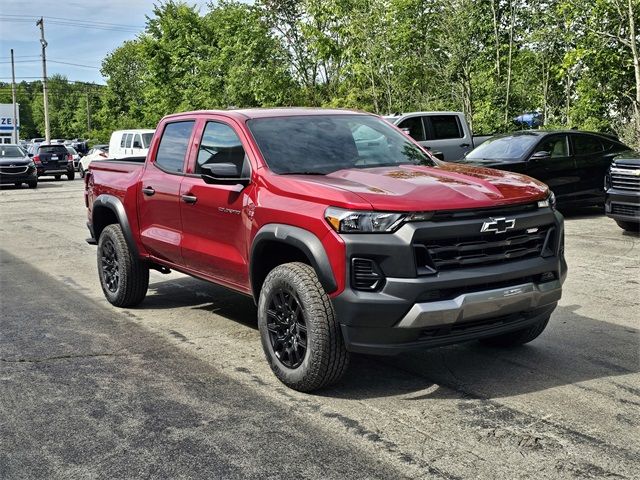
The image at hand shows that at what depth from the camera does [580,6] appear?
60.6 feet

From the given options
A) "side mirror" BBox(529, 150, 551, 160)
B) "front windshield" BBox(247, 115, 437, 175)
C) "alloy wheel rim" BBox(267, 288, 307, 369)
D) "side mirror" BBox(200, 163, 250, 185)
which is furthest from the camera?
"side mirror" BBox(529, 150, 551, 160)

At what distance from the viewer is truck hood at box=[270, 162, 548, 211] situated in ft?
14.4

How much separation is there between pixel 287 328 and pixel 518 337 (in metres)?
1.81

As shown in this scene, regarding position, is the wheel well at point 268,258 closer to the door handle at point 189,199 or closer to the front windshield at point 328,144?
the front windshield at point 328,144

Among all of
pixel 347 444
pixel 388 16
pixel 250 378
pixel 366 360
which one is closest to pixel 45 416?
pixel 250 378

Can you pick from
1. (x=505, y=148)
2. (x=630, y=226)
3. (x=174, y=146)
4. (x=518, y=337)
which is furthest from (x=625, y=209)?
(x=174, y=146)

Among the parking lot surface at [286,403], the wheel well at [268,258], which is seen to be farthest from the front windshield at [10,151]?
the wheel well at [268,258]

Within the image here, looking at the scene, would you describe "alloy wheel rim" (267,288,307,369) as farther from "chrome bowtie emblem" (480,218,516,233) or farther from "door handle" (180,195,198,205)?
"door handle" (180,195,198,205)

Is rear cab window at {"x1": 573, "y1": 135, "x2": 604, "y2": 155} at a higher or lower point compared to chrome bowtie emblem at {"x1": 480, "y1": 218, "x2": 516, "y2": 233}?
higher

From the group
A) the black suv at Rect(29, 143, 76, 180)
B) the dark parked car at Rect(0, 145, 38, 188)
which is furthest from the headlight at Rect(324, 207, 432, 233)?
the black suv at Rect(29, 143, 76, 180)

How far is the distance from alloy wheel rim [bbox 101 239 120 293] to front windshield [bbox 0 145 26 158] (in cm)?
2416

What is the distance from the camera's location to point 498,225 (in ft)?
14.8

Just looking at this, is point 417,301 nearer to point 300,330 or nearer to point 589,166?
point 300,330

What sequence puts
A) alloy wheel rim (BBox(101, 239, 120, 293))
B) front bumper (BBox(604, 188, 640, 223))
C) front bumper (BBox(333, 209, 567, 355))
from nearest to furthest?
front bumper (BBox(333, 209, 567, 355)), alloy wheel rim (BBox(101, 239, 120, 293)), front bumper (BBox(604, 188, 640, 223))
